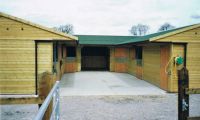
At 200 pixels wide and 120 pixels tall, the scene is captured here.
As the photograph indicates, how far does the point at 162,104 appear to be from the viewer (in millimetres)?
8680

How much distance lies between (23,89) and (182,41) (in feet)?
24.7

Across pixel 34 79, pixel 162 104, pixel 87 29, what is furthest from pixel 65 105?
pixel 87 29

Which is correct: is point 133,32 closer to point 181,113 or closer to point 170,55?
point 170,55

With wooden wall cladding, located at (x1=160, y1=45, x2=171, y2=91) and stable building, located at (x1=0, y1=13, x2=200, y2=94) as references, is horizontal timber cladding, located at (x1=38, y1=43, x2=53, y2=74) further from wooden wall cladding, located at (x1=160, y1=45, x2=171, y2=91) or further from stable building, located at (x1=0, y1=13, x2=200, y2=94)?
wooden wall cladding, located at (x1=160, y1=45, x2=171, y2=91)

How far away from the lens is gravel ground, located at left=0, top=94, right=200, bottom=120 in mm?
7016

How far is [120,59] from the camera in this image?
68.6ft

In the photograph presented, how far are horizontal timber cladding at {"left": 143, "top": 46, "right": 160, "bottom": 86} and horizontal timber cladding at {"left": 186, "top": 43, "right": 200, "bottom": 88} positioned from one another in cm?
172

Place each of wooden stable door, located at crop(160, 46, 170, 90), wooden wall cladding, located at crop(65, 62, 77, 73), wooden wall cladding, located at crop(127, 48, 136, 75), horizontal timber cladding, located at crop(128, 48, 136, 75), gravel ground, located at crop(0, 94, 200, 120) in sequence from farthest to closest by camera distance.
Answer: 1. wooden wall cladding, located at crop(65, 62, 77, 73)
2. wooden wall cladding, located at crop(127, 48, 136, 75)
3. horizontal timber cladding, located at crop(128, 48, 136, 75)
4. wooden stable door, located at crop(160, 46, 170, 90)
5. gravel ground, located at crop(0, 94, 200, 120)

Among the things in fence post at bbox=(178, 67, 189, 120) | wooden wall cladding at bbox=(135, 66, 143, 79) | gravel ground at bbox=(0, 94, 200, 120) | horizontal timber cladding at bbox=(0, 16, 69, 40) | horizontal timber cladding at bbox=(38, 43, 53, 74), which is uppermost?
horizontal timber cladding at bbox=(0, 16, 69, 40)

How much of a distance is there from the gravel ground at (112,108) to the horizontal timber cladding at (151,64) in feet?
9.66

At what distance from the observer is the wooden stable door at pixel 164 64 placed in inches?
446

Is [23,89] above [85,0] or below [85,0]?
below

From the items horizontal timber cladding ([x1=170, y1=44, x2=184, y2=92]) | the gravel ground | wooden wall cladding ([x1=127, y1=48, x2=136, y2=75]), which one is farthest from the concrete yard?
wooden wall cladding ([x1=127, y1=48, x2=136, y2=75])

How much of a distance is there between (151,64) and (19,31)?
7.46m
